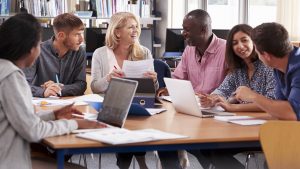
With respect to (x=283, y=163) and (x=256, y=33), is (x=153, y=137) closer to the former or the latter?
(x=283, y=163)

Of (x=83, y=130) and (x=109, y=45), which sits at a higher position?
(x=109, y=45)

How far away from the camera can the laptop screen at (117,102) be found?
241 cm

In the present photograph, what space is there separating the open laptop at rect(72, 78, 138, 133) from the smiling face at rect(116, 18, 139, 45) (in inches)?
44.7

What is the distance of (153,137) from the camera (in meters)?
2.17

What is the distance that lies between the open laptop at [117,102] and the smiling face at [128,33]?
1.14 meters

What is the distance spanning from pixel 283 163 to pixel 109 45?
1854mm

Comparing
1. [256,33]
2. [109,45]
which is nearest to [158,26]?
[109,45]

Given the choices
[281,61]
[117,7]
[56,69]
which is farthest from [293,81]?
[117,7]

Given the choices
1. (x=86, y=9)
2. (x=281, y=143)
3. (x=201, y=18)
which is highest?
(x=86, y=9)

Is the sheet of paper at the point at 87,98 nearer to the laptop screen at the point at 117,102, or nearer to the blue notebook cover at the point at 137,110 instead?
the blue notebook cover at the point at 137,110

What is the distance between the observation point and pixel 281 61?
8.54 feet

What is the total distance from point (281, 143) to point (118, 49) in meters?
1.81

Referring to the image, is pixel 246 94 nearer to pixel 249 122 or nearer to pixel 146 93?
pixel 249 122

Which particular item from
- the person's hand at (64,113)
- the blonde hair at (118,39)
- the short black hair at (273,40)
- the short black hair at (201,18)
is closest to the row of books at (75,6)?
the blonde hair at (118,39)
